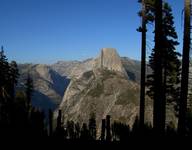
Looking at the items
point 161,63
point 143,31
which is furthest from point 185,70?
point 143,31

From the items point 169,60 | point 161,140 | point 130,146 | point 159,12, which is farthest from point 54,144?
point 169,60

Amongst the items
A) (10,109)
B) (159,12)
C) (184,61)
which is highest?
(159,12)

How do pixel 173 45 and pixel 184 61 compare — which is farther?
pixel 173 45

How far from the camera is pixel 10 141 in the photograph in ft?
40.7

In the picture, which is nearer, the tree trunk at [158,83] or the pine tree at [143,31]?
the tree trunk at [158,83]

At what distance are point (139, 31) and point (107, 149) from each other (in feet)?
44.7

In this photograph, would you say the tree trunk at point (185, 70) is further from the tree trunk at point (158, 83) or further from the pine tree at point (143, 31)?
the pine tree at point (143, 31)

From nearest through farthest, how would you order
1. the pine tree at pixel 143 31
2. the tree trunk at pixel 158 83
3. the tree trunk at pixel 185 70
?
the tree trunk at pixel 158 83, the tree trunk at pixel 185 70, the pine tree at pixel 143 31

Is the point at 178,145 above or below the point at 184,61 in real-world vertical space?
below

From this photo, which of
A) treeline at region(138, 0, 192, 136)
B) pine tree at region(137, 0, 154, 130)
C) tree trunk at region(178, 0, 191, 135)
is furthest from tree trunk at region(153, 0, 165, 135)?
pine tree at region(137, 0, 154, 130)

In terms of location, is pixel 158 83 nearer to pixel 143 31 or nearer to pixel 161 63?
pixel 161 63

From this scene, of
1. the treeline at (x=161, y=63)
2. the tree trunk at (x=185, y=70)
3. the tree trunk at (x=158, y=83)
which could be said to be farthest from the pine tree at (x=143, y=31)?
the tree trunk at (x=158, y=83)

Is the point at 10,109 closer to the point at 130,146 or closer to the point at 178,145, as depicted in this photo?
the point at 130,146

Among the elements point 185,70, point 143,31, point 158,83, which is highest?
point 143,31
